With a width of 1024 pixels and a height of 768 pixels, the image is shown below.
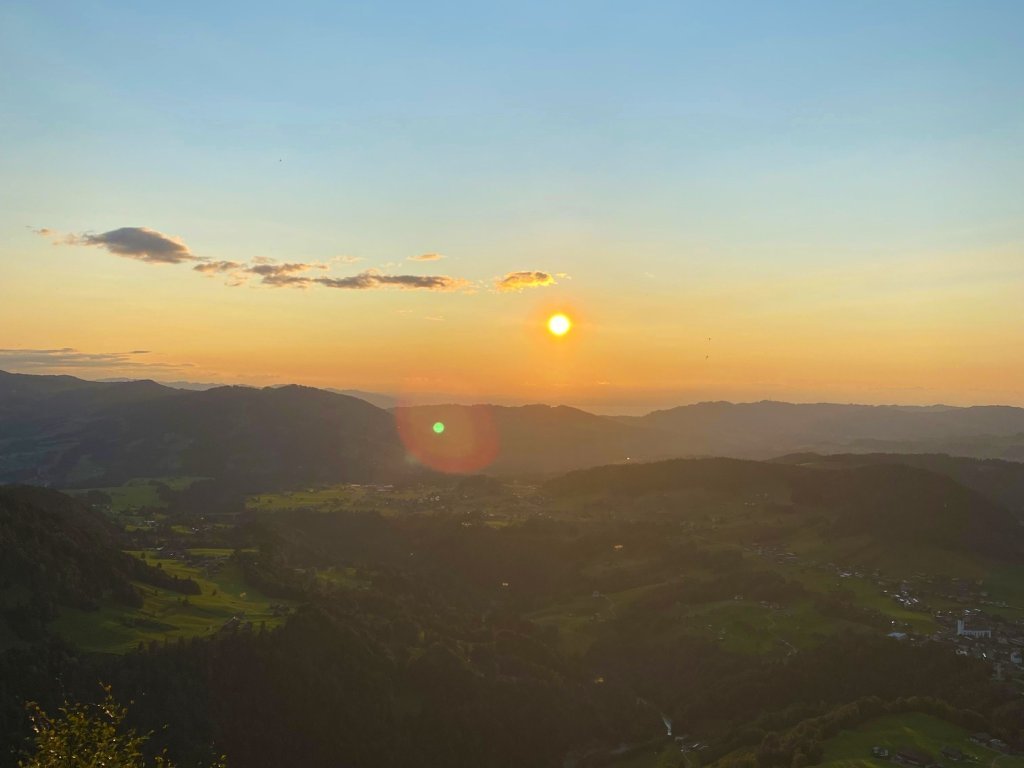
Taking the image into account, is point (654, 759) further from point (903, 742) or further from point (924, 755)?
point (924, 755)

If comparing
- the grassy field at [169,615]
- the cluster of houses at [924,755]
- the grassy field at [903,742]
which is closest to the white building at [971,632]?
the grassy field at [903,742]

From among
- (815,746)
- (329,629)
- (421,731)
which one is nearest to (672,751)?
(815,746)

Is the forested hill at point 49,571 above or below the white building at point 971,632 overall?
above

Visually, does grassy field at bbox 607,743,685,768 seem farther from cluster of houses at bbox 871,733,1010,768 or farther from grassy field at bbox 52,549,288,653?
grassy field at bbox 52,549,288,653

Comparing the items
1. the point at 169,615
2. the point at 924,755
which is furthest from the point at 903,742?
the point at 169,615

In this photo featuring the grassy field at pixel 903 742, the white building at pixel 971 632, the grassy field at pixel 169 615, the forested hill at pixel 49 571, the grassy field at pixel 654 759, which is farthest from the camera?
the white building at pixel 971 632

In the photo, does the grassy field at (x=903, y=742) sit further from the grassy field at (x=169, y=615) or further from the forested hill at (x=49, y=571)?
the forested hill at (x=49, y=571)
